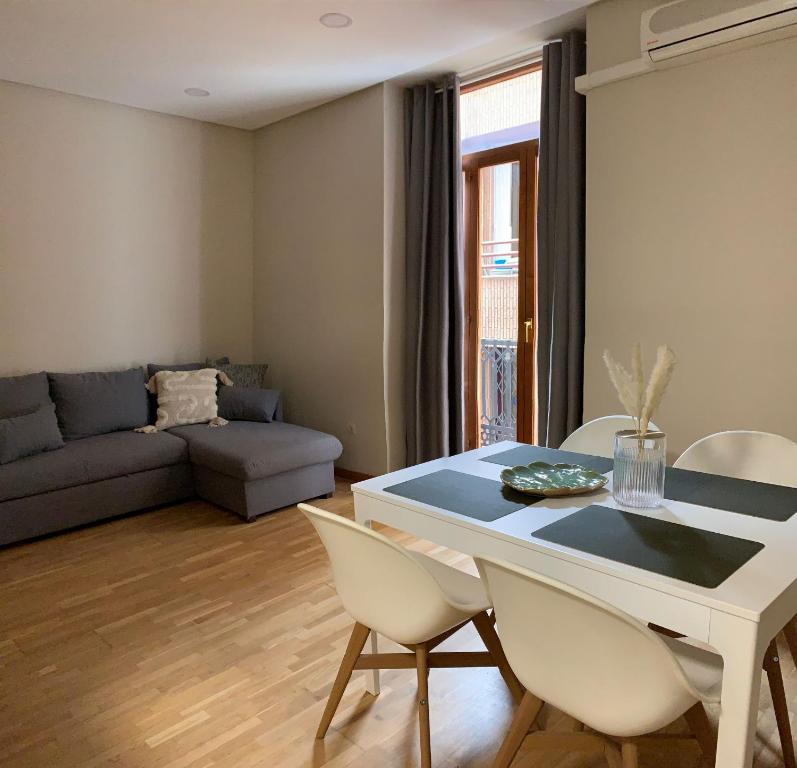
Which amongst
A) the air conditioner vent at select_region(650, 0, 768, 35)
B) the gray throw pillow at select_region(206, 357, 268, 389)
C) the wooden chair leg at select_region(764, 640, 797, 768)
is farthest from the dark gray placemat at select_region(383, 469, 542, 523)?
the gray throw pillow at select_region(206, 357, 268, 389)

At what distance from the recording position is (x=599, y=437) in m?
2.66

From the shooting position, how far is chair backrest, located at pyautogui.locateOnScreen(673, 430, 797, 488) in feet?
7.30

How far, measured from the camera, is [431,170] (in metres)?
4.27

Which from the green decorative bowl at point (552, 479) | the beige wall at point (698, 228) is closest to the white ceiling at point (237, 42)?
the beige wall at point (698, 228)

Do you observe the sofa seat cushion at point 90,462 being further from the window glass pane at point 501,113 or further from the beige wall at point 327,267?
the window glass pane at point 501,113

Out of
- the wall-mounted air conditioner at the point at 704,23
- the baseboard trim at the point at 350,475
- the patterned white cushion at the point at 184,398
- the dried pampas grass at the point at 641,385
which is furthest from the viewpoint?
the baseboard trim at the point at 350,475

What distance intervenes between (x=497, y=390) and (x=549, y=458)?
206 cm

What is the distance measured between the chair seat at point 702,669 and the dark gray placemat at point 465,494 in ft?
1.70

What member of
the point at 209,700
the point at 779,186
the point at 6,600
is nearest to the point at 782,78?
the point at 779,186

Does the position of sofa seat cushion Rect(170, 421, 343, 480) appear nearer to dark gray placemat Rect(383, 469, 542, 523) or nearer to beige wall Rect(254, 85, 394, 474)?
beige wall Rect(254, 85, 394, 474)

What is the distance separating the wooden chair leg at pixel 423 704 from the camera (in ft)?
5.73

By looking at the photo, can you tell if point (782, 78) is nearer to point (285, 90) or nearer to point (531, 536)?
point (531, 536)

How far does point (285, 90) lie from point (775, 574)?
4.16m

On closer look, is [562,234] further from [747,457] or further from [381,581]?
[381,581]
